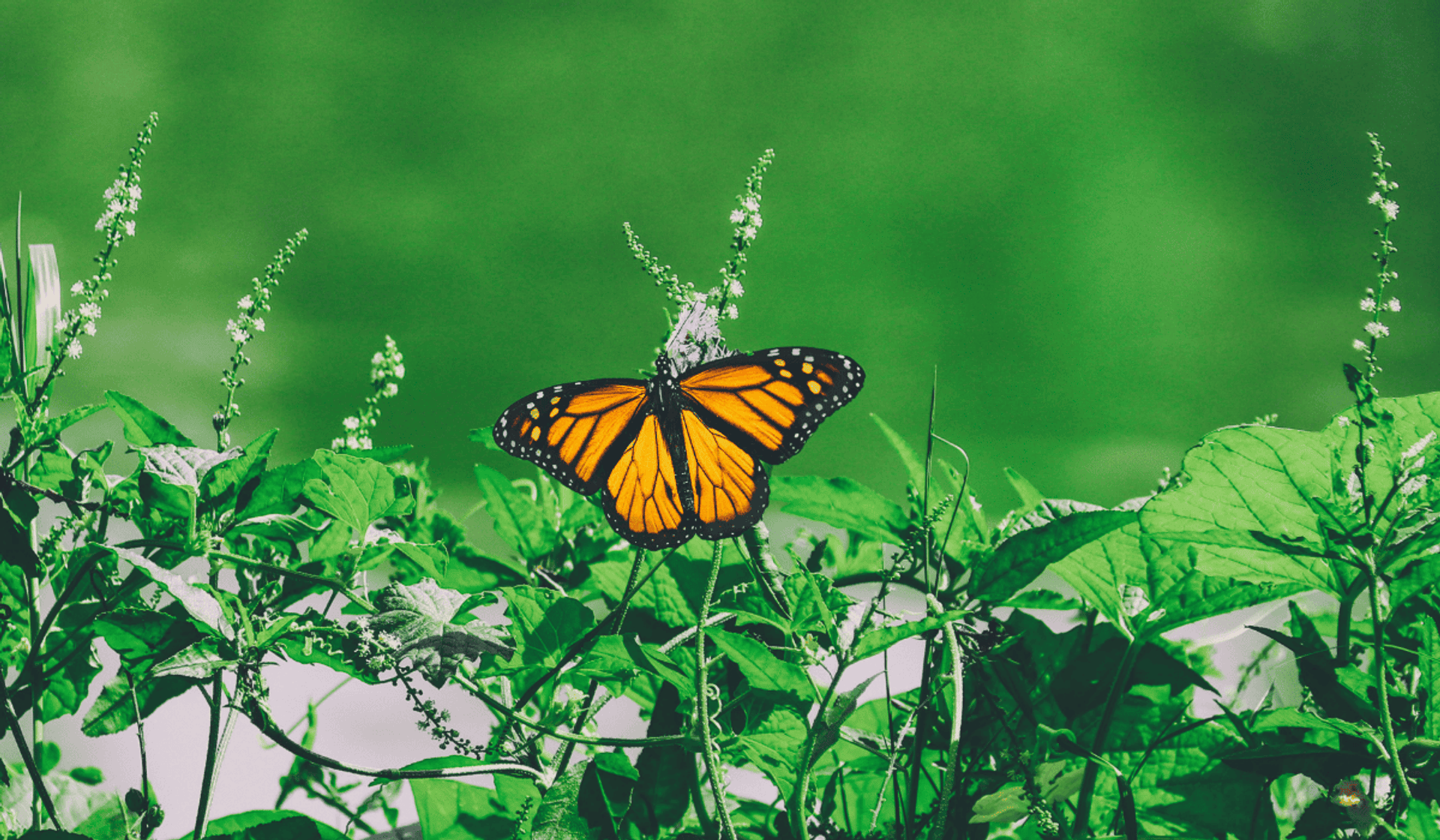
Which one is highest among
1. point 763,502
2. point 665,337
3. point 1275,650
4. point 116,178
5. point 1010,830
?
point 116,178

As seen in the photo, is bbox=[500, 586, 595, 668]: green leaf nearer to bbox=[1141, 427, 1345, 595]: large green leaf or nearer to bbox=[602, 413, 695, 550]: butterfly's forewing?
bbox=[602, 413, 695, 550]: butterfly's forewing

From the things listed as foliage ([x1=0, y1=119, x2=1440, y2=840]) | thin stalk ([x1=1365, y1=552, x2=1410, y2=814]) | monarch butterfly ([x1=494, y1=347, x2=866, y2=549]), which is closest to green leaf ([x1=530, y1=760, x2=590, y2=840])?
foliage ([x1=0, y1=119, x2=1440, y2=840])

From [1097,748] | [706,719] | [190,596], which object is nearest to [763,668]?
[706,719]

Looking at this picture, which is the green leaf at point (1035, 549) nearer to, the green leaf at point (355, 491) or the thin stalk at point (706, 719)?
the thin stalk at point (706, 719)

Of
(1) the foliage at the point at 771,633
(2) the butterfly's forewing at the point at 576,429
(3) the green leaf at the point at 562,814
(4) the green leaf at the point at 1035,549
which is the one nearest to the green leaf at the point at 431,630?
(1) the foliage at the point at 771,633

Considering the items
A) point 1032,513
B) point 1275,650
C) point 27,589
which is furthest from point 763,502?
point 1275,650

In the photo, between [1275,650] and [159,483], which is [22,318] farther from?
[1275,650]

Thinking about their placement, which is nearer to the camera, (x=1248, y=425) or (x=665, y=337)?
(x=1248, y=425)
